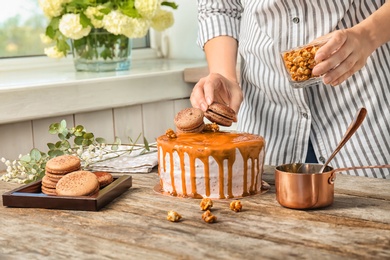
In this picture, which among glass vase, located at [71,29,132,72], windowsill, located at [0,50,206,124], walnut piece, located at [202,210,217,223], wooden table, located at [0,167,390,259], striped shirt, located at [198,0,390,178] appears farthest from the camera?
glass vase, located at [71,29,132,72]

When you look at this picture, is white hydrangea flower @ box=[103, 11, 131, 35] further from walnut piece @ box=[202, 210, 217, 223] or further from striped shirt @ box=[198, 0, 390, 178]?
walnut piece @ box=[202, 210, 217, 223]

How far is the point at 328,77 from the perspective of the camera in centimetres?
155

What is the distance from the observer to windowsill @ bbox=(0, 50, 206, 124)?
88.8 inches

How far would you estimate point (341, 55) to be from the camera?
1512 millimetres

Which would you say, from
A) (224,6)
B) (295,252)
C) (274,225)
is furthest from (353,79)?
(295,252)

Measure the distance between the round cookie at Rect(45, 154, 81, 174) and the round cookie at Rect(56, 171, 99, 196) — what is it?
3 centimetres

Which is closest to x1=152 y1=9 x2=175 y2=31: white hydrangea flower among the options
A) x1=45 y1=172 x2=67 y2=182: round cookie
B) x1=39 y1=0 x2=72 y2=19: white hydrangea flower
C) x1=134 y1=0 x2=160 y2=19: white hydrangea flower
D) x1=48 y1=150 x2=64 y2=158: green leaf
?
x1=134 y1=0 x2=160 y2=19: white hydrangea flower

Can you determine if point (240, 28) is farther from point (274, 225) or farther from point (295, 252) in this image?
point (295, 252)

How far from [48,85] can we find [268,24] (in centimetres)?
80

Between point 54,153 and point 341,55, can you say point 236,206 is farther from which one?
point 54,153

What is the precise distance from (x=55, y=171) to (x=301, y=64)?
56 cm

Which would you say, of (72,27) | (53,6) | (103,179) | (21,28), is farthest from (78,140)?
(21,28)

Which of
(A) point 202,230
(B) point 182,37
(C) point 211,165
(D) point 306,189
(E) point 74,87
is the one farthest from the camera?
(B) point 182,37

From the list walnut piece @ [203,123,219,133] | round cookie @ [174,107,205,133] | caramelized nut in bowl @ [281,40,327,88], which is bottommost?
walnut piece @ [203,123,219,133]
